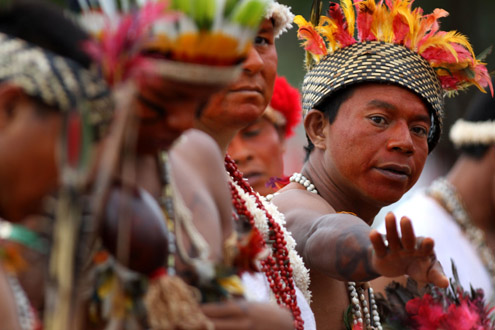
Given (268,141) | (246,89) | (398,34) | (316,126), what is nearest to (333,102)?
(316,126)

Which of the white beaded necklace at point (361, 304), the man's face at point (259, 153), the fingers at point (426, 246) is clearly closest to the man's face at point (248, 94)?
the white beaded necklace at point (361, 304)

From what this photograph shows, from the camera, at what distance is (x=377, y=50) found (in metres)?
3.93

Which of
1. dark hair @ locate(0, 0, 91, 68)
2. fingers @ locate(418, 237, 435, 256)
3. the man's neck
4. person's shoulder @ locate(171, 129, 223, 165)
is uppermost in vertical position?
the man's neck

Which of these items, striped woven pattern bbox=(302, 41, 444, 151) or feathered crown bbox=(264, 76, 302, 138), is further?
feathered crown bbox=(264, 76, 302, 138)

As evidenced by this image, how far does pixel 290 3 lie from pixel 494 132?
3315mm

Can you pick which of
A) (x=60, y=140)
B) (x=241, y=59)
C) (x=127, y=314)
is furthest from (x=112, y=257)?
(x=241, y=59)

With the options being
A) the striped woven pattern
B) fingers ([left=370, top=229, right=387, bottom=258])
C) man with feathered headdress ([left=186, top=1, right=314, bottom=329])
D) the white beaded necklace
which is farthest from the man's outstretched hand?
the striped woven pattern

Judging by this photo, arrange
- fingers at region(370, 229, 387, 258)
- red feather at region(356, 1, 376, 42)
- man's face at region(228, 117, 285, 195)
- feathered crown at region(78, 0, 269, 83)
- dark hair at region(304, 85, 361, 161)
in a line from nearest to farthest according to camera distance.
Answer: feathered crown at region(78, 0, 269, 83), fingers at region(370, 229, 387, 258), dark hair at region(304, 85, 361, 161), red feather at region(356, 1, 376, 42), man's face at region(228, 117, 285, 195)

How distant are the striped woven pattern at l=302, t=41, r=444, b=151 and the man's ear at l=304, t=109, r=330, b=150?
42mm

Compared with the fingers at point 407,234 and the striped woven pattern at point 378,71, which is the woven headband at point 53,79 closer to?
the fingers at point 407,234

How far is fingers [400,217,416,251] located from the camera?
2520 millimetres

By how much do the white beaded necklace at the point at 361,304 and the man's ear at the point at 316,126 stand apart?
20cm

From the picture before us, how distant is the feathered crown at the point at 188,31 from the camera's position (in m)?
1.82

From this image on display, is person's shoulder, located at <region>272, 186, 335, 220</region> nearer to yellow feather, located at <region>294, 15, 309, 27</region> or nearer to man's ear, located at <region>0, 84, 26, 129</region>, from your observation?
yellow feather, located at <region>294, 15, 309, 27</region>
